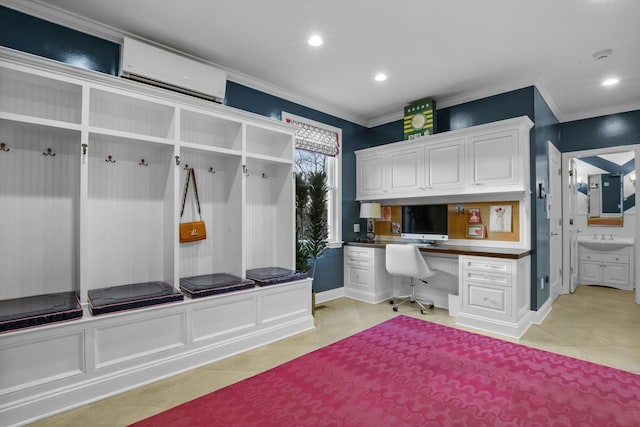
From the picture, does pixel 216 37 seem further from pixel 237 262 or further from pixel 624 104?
pixel 624 104

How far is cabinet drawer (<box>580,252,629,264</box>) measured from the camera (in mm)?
5328

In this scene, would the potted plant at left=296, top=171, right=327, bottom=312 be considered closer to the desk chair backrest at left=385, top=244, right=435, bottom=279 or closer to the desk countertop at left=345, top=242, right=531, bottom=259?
the desk chair backrest at left=385, top=244, right=435, bottom=279

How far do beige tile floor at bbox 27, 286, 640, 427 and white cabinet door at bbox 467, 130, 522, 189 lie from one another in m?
1.66

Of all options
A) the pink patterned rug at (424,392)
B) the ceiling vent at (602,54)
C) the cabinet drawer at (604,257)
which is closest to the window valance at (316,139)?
the pink patterned rug at (424,392)

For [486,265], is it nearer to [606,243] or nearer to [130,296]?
[130,296]

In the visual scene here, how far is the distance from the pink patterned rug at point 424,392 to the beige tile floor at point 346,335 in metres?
0.16

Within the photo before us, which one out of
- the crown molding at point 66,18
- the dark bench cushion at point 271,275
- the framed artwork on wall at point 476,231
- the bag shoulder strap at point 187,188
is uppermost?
the crown molding at point 66,18

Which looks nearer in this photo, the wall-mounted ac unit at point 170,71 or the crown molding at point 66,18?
the crown molding at point 66,18

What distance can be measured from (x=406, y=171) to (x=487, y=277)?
5.74 ft

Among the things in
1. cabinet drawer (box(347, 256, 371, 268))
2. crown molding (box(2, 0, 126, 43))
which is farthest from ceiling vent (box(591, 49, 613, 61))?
crown molding (box(2, 0, 126, 43))

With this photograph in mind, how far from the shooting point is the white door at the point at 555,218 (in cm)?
436

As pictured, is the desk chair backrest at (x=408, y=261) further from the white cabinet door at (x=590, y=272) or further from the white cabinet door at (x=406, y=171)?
the white cabinet door at (x=590, y=272)

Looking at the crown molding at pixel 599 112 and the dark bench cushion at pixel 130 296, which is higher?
the crown molding at pixel 599 112

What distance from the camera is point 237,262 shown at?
320 centimetres
